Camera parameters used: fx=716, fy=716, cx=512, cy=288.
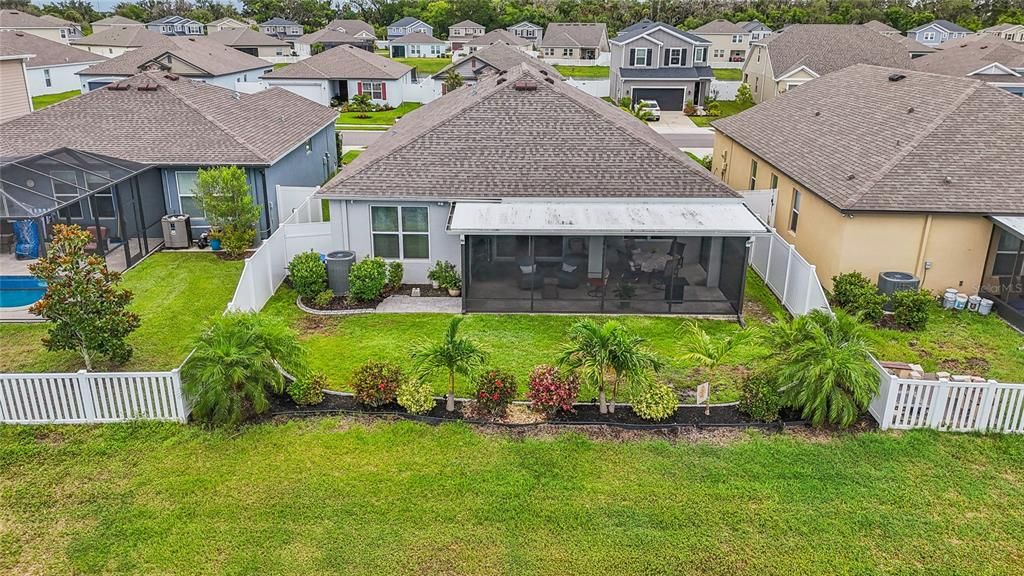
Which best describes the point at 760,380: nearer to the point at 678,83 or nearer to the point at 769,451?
the point at 769,451

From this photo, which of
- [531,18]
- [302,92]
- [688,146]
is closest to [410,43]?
[531,18]

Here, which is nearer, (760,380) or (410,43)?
(760,380)

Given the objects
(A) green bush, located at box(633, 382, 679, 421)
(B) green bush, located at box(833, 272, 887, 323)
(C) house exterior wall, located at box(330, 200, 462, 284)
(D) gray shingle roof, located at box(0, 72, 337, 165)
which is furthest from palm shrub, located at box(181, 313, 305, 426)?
(B) green bush, located at box(833, 272, 887, 323)

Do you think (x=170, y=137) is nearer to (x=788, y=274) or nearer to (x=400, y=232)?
(x=400, y=232)

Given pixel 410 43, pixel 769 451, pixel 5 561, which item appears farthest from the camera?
pixel 410 43

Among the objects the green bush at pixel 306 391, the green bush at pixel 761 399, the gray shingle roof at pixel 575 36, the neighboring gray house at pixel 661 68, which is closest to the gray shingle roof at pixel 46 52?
the neighboring gray house at pixel 661 68

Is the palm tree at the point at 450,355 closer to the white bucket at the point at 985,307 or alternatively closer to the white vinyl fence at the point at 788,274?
the white vinyl fence at the point at 788,274

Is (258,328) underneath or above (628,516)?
above

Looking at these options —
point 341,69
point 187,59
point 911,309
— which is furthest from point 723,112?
point 911,309
